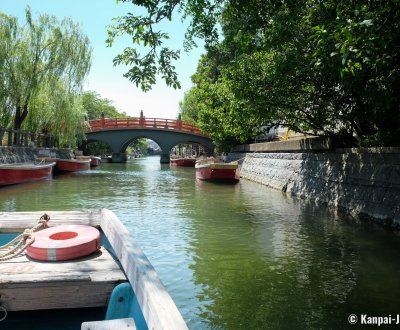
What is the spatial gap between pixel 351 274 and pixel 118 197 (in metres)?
10.6

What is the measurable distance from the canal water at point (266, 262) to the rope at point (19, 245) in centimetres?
190

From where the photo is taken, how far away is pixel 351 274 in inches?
238

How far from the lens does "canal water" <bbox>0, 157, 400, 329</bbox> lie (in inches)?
184

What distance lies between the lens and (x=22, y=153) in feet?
75.8

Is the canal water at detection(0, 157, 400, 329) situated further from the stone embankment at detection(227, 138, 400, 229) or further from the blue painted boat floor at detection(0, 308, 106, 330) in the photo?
the blue painted boat floor at detection(0, 308, 106, 330)

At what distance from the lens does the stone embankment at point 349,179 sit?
930 cm

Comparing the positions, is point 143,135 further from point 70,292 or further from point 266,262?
point 70,292

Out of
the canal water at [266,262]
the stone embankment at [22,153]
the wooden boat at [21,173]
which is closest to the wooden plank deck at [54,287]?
the canal water at [266,262]

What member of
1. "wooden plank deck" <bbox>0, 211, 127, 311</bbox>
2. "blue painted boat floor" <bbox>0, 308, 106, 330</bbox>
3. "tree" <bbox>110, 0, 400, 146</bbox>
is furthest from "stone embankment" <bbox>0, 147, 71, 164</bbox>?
"blue painted boat floor" <bbox>0, 308, 106, 330</bbox>

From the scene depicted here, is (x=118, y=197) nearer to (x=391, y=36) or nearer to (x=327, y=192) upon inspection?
(x=327, y=192)

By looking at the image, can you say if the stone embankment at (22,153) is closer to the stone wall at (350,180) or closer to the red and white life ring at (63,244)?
the stone wall at (350,180)

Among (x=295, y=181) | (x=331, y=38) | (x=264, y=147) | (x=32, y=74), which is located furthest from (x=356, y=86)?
(x=32, y=74)

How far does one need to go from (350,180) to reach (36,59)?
750 inches

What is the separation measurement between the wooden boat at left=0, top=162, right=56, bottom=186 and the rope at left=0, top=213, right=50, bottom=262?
13504mm
